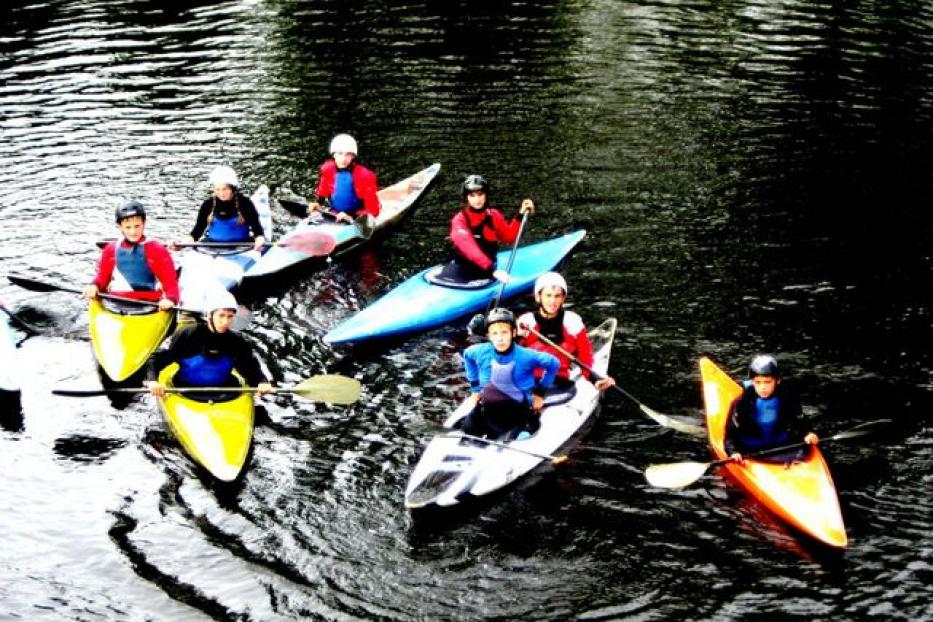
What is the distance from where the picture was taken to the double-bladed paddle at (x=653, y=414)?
9.96 meters

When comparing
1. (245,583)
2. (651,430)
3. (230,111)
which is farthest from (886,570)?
(230,111)

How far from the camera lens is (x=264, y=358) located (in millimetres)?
11953

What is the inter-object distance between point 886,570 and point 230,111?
48.2 feet

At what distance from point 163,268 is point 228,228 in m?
1.85

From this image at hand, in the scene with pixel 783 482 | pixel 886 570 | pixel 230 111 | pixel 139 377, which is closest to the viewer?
pixel 886 570

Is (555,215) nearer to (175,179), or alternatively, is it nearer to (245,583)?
(175,179)

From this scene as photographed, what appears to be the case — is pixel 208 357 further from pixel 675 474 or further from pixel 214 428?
pixel 675 474

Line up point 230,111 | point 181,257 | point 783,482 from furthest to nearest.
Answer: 1. point 230,111
2. point 181,257
3. point 783,482

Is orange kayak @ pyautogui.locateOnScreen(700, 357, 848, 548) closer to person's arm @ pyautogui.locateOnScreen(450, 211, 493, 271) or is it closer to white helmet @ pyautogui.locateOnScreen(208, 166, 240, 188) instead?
person's arm @ pyautogui.locateOnScreen(450, 211, 493, 271)

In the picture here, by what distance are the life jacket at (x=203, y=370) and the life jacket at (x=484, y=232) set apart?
3666 millimetres

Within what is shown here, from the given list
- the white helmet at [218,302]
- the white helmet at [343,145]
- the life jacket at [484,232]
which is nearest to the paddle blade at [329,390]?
the white helmet at [218,302]

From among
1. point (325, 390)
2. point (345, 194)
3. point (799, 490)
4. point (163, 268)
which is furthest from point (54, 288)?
point (799, 490)

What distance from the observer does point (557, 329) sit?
34.3ft

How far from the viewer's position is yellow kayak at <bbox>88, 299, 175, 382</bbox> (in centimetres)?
1143
